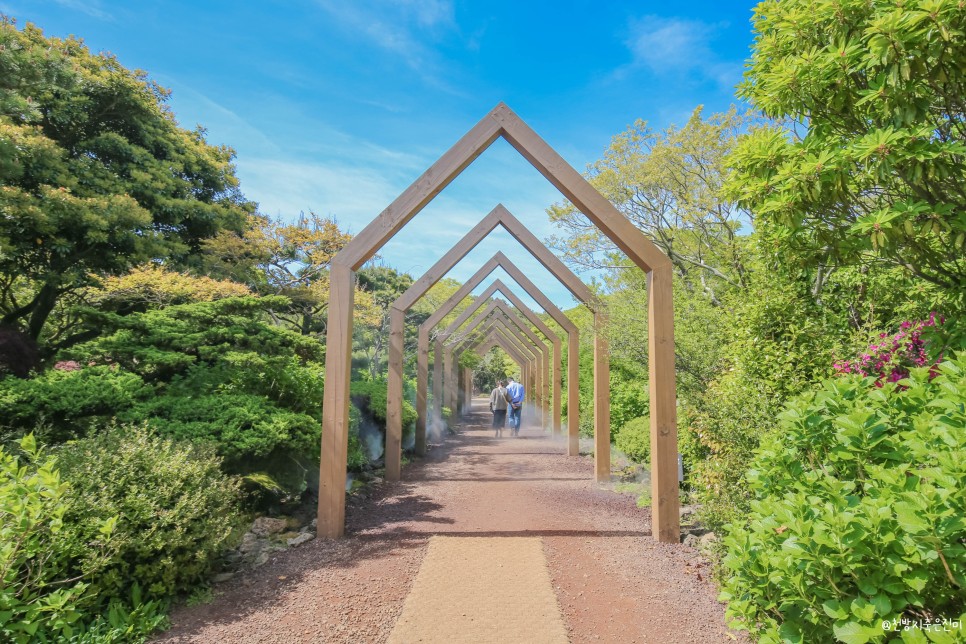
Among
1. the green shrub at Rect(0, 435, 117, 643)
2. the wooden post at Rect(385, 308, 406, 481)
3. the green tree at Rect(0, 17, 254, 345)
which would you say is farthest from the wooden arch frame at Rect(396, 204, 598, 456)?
the green tree at Rect(0, 17, 254, 345)

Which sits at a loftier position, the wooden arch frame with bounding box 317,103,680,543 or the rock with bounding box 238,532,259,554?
the wooden arch frame with bounding box 317,103,680,543

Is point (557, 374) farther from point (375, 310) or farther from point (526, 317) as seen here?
point (375, 310)

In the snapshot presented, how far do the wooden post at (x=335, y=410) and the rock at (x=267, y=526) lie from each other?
539 mm

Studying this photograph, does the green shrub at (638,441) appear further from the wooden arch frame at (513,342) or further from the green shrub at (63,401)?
the green shrub at (63,401)

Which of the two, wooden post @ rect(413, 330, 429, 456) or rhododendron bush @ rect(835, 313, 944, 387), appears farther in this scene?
wooden post @ rect(413, 330, 429, 456)

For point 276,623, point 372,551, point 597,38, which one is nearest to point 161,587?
point 276,623

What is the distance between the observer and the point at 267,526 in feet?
16.5

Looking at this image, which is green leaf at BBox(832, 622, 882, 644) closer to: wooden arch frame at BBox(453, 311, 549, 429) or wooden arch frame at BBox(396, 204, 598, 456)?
wooden arch frame at BBox(396, 204, 598, 456)

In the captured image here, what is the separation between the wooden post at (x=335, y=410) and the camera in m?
4.73

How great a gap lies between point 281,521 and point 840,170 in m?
5.70

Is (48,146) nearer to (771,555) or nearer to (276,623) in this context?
(276,623)

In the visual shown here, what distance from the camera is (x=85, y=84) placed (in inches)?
396

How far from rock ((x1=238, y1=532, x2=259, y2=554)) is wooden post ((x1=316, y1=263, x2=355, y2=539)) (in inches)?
22.3

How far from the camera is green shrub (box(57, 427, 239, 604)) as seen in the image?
10.1ft
